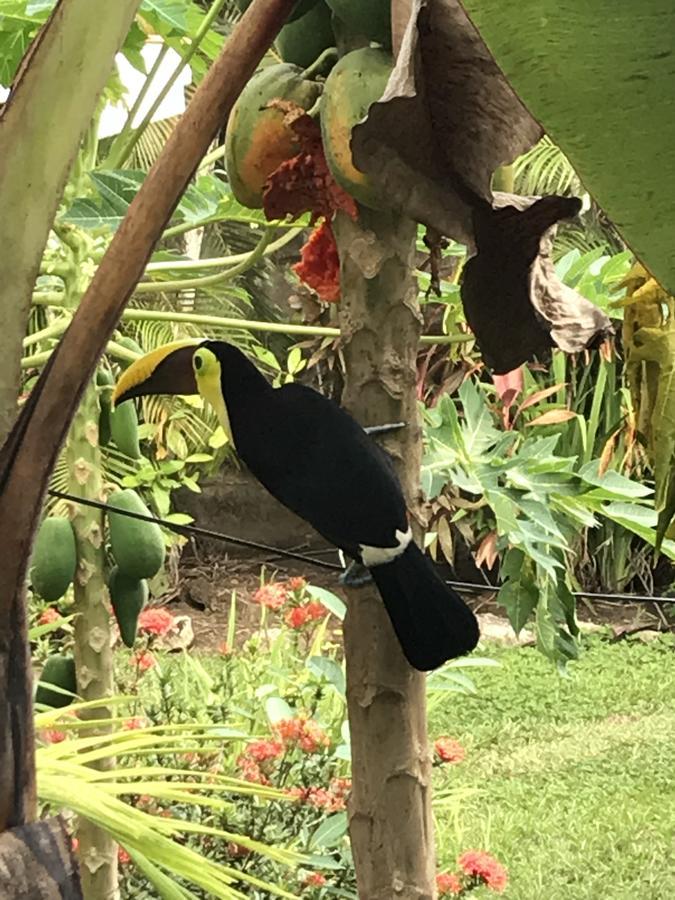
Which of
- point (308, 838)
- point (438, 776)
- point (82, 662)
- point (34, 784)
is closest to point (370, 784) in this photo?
point (34, 784)

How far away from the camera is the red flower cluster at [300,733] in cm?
115

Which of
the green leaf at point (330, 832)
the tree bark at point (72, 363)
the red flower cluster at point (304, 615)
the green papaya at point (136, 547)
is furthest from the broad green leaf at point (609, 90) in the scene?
the red flower cluster at point (304, 615)

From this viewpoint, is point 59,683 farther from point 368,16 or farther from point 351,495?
point 368,16

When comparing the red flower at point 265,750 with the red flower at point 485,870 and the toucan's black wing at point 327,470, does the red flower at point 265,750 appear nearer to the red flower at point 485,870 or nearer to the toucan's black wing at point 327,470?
the red flower at point 485,870

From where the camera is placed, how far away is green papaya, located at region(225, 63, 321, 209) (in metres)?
0.43

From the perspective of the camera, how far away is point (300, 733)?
1.15 metres

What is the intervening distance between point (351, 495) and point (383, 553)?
26mm

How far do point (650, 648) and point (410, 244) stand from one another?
98.8 inches

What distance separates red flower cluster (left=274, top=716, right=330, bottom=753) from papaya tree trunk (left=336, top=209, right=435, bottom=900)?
702 millimetres

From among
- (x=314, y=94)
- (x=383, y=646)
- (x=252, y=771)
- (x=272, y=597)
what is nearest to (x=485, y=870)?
(x=252, y=771)

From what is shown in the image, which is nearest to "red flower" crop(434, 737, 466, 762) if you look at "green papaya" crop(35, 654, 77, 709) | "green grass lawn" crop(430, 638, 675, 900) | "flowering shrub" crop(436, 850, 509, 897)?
"flowering shrub" crop(436, 850, 509, 897)

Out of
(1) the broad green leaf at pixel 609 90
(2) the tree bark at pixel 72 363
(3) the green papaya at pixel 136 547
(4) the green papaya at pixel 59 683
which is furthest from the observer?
(4) the green papaya at pixel 59 683

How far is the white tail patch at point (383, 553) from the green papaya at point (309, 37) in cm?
21

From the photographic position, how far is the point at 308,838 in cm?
115
